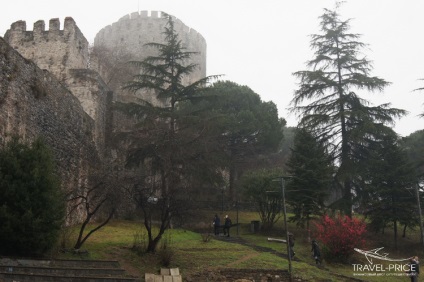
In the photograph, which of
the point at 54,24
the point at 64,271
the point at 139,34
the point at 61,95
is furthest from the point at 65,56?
the point at 139,34

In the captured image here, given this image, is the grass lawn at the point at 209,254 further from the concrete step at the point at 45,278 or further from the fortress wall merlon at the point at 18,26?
the fortress wall merlon at the point at 18,26

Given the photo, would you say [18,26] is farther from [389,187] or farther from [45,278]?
[389,187]

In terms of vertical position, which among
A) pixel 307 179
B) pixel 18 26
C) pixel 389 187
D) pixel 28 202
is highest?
pixel 18 26

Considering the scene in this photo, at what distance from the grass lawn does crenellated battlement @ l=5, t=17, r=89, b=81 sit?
32.5ft

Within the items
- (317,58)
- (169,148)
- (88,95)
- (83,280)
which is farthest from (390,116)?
(83,280)

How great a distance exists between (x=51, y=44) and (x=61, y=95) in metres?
9.17

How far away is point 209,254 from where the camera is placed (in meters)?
17.1

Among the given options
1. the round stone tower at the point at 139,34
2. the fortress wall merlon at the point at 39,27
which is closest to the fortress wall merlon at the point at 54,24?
the fortress wall merlon at the point at 39,27

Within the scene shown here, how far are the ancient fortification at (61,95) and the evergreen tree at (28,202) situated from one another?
7.73 ft

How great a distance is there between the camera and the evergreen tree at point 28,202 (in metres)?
10.6

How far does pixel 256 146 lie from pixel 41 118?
1924cm

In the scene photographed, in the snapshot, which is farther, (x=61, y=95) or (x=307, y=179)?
(x=307, y=179)

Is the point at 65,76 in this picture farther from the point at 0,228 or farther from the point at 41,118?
the point at 0,228

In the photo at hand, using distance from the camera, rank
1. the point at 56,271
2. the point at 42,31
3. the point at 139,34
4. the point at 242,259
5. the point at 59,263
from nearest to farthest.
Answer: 1. the point at 56,271
2. the point at 59,263
3. the point at 242,259
4. the point at 42,31
5. the point at 139,34
